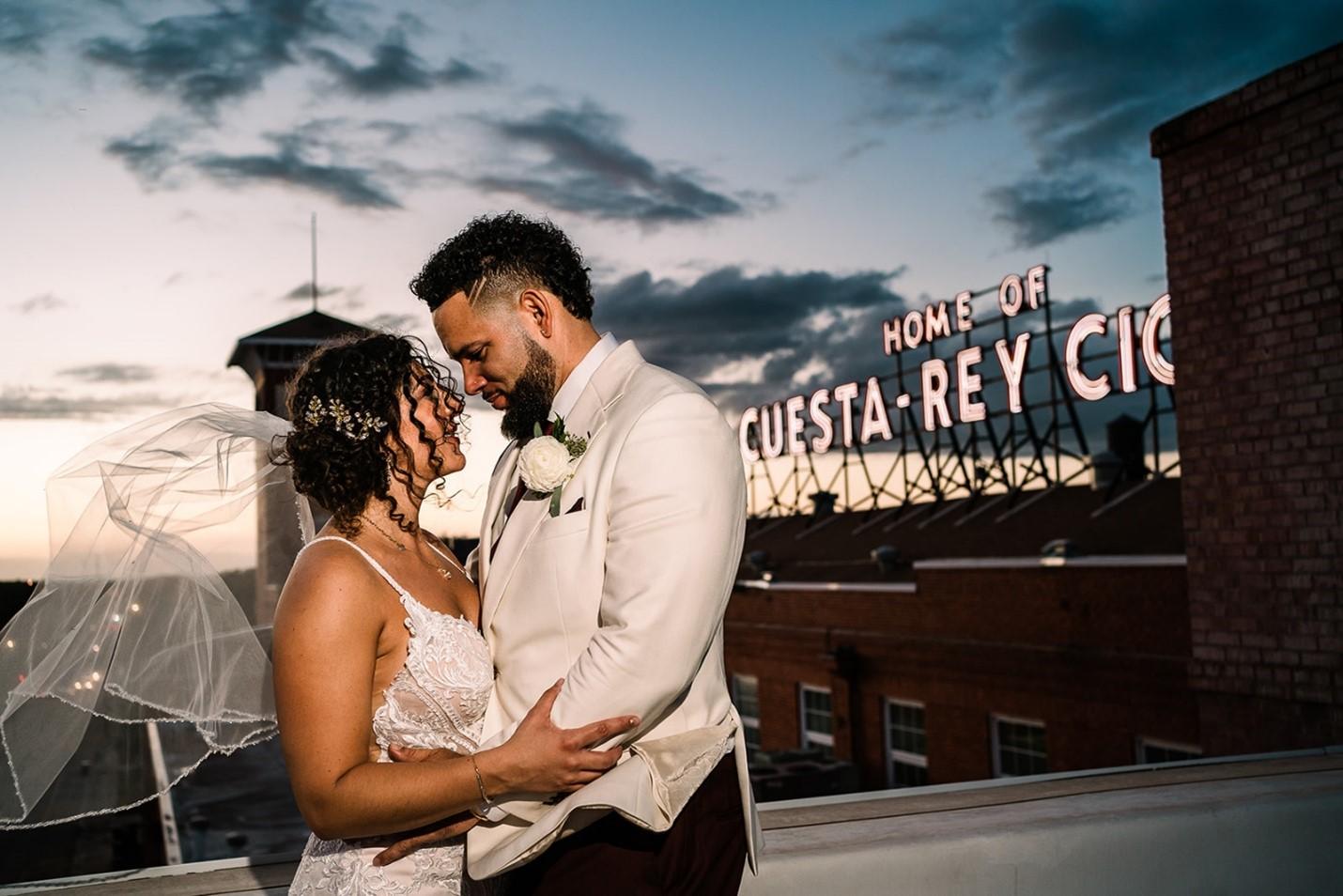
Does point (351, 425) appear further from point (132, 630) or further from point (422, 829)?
point (422, 829)

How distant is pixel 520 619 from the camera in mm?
2541

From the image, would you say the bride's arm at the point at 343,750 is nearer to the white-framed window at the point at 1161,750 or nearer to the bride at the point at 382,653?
the bride at the point at 382,653

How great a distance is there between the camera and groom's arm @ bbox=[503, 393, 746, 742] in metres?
2.25

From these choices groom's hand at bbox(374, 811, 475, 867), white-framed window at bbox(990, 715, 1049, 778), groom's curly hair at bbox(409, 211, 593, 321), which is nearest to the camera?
groom's hand at bbox(374, 811, 475, 867)

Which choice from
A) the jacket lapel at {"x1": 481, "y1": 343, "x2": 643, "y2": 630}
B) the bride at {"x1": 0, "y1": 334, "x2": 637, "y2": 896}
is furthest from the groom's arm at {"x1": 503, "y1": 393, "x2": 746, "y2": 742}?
the bride at {"x1": 0, "y1": 334, "x2": 637, "y2": 896}

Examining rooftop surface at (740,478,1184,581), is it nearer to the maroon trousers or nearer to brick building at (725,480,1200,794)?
brick building at (725,480,1200,794)

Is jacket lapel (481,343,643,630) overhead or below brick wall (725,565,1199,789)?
overhead

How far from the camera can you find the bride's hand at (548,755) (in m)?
2.26

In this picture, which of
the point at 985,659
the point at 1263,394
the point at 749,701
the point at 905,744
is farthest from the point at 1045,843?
the point at 749,701

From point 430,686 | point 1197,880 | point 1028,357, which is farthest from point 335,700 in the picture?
point 1028,357

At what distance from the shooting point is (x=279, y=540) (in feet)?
11.3

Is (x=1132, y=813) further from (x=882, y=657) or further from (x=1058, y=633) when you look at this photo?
(x=882, y=657)

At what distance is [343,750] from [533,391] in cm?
98

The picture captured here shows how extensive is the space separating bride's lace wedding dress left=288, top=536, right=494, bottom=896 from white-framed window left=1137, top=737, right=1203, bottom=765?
47.7 feet
